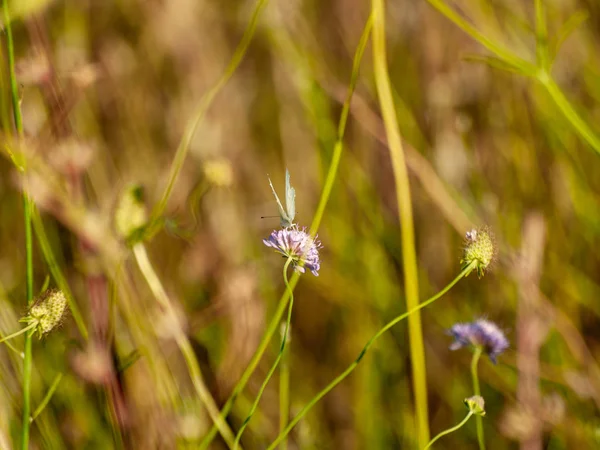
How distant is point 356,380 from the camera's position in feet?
2.61

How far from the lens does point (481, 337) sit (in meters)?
0.57

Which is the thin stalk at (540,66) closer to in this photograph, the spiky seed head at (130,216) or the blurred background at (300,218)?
the blurred background at (300,218)

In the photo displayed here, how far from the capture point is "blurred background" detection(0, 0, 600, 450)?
613mm

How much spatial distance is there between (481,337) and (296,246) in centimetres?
24

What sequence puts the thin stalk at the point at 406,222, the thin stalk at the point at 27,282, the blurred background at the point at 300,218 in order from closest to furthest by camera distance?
the thin stalk at the point at 27,282 → the thin stalk at the point at 406,222 → the blurred background at the point at 300,218

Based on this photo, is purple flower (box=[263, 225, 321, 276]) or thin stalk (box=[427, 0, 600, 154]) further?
thin stalk (box=[427, 0, 600, 154])

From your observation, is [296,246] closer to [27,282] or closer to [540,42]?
[27,282]

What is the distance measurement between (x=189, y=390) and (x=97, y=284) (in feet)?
0.67

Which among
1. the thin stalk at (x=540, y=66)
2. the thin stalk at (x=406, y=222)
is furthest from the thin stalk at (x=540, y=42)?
the thin stalk at (x=406, y=222)

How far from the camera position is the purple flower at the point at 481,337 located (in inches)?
21.6

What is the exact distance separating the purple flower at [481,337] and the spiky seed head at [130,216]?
0.98ft

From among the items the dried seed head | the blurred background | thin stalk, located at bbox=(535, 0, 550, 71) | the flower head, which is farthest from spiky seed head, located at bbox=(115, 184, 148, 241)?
thin stalk, located at bbox=(535, 0, 550, 71)

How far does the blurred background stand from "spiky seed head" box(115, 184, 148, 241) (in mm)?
31

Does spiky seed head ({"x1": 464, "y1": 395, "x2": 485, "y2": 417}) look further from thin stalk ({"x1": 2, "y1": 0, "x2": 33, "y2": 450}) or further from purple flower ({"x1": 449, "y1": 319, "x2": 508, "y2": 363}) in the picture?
thin stalk ({"x1": 2, "y1": 0, "x2": 33, "y2": 450})
